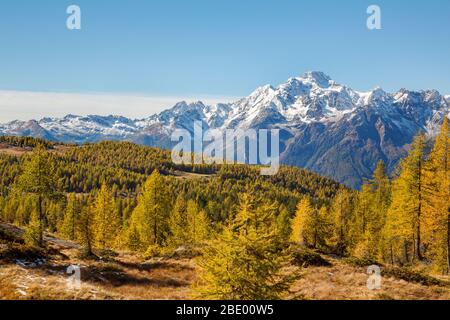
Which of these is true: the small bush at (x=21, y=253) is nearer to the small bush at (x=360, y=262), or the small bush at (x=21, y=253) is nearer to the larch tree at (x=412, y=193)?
the small bush at (x=360, y=262)

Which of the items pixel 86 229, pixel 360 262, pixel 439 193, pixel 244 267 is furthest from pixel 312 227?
pixel 244 267

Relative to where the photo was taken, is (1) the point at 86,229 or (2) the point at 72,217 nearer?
(1) the point at 86,229

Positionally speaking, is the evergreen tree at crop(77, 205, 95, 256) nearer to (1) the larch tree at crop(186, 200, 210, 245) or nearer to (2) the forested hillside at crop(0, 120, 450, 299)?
(2) the forested hillside at crop(0, 120, 450, 299)

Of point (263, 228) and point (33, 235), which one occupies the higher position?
point (263, 228)

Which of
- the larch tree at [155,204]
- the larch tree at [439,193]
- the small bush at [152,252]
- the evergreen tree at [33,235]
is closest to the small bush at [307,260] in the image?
the larch tree at [439,193]

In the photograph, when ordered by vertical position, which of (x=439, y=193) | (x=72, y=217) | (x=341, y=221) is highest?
(x=439, y=193)

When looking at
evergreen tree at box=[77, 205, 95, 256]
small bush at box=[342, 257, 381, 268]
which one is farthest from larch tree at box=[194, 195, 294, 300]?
evergreen tree at box=[77, 205, 95, 256]

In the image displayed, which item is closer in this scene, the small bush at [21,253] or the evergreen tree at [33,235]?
the small bush at [21,253]

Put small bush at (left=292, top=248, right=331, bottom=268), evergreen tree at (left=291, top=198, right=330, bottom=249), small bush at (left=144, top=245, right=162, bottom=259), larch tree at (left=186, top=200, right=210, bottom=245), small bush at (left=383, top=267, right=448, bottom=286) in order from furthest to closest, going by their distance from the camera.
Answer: larch tree at (left=186, top=200, right=210, bottom=245) < evergreen tree at (left=291, top=198, right=330, bottom=249) < small bush at (left=144, top=245, right=162, bottom=259) < small bush at (left=292, top=248, right=331, bottom=268) < small bush at (left=383, top=267, right=448, bottom=286)

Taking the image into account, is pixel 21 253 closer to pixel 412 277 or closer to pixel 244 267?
pixel 244 267

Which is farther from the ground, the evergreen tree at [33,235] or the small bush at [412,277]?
the evergreen tree at [33,235]

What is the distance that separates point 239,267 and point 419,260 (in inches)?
1413

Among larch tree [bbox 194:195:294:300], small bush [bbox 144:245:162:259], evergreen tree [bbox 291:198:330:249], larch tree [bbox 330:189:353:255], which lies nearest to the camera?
larch tree [bbox 194:195:294:300]

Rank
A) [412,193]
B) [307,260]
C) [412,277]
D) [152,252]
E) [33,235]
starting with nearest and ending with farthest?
A: [412,277] → [307,260] → [33,235] → [412,193] → [152,252]
